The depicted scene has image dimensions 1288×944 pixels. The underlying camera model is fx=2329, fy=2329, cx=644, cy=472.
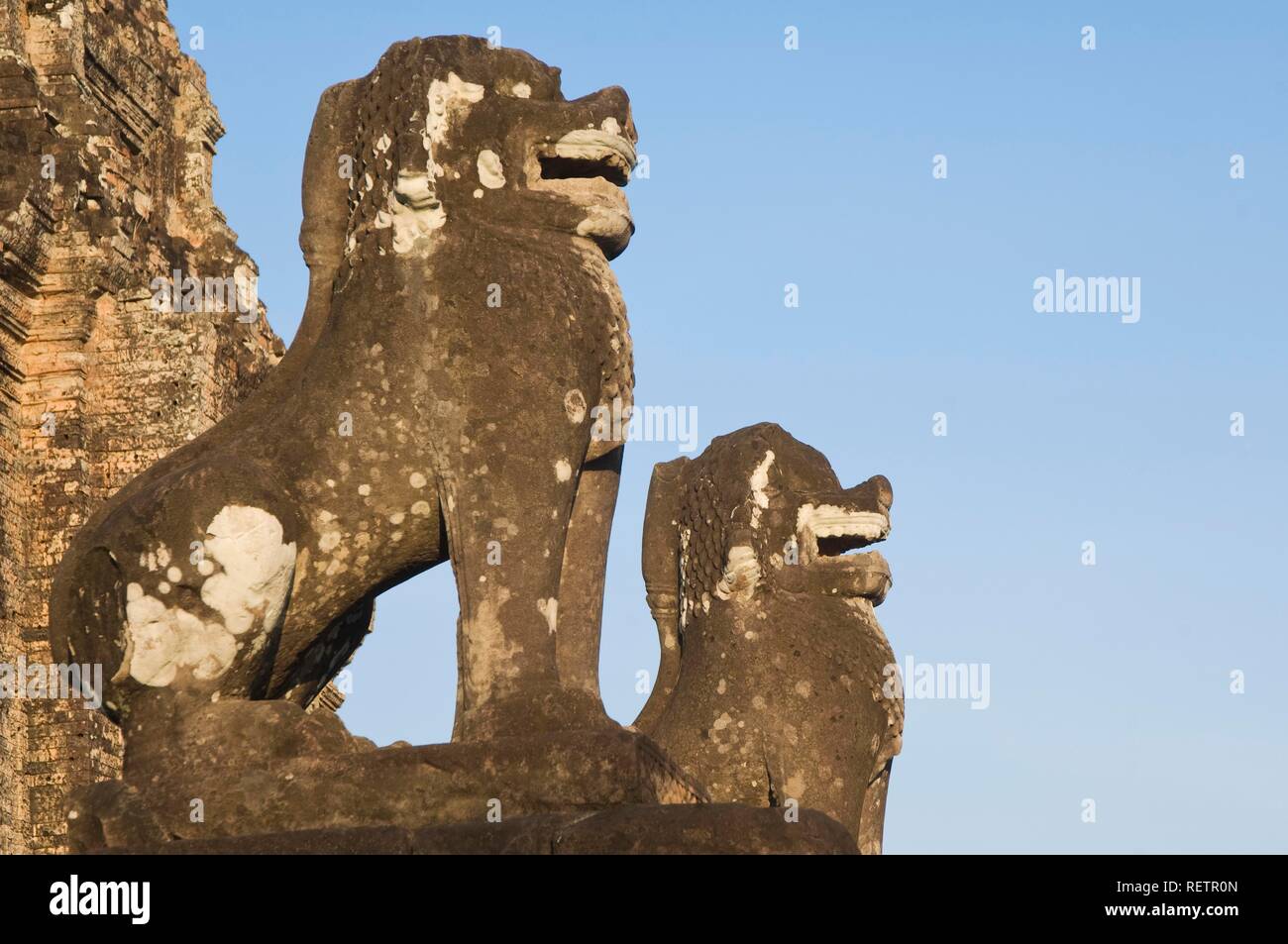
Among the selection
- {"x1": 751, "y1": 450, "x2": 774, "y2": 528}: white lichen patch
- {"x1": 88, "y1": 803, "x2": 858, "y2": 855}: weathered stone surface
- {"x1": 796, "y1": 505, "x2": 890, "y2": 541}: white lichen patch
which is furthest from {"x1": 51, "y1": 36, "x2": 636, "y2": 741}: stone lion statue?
{"x1": 796, "y1": 505, "x2": 890, "y2": 541}: white lichen patch

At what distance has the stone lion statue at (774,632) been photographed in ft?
29.6

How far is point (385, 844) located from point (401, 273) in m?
2.02

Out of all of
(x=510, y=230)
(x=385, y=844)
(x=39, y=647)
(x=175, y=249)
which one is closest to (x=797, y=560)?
(x=510, y=230)

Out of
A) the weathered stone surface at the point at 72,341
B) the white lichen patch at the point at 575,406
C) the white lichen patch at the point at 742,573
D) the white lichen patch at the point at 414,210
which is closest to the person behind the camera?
the white lichen patch at the point at 575,406

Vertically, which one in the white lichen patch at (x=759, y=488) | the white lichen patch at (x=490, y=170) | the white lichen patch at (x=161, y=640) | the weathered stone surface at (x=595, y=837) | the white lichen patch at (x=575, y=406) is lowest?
the weathered stone surface at (x=595, y=837)

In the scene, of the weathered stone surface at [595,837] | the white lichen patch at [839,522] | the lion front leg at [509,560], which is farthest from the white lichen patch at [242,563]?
the white lichen patch at [839,522]

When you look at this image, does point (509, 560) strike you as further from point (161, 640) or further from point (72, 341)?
point (72, 341)

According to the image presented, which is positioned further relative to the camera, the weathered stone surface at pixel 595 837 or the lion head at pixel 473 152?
the lion head at pixel 473 152

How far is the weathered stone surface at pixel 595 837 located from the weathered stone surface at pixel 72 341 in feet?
25.2

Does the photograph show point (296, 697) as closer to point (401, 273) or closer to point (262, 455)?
point (262, 455)

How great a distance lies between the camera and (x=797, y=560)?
936cm

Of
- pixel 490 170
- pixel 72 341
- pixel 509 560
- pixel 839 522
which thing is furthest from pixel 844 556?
pixel 72 341
